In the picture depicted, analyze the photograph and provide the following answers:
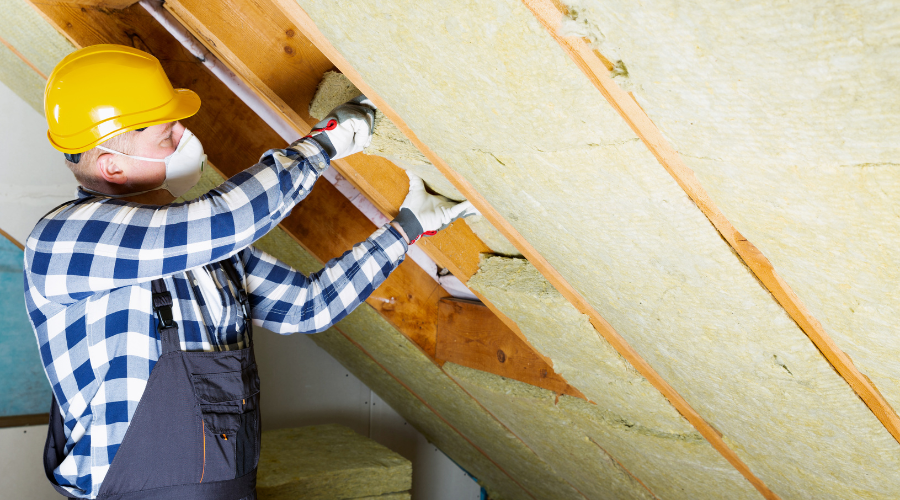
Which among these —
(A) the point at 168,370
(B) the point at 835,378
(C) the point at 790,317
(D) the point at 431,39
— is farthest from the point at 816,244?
(A) the point at 168,370

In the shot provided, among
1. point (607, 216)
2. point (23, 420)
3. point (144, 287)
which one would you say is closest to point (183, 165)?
point (144, 287)

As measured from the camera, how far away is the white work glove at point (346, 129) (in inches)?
56.5

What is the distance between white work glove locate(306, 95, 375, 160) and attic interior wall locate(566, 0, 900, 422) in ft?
2.54

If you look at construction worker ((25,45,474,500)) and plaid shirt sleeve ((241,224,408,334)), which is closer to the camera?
construction worker ((25,45,474,500))

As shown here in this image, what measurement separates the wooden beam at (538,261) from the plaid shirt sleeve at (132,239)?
0.30m

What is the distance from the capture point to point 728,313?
1.19 m

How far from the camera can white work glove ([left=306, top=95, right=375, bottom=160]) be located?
1.43 metres

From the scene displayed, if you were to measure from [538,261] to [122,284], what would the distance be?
0.88 metres

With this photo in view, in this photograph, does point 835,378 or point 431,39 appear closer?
point 431,39

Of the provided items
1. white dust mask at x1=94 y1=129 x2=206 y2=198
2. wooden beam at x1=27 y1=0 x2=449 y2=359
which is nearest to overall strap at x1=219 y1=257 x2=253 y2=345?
white dust mask at x1=94 y1=129 x2=206 y2=198

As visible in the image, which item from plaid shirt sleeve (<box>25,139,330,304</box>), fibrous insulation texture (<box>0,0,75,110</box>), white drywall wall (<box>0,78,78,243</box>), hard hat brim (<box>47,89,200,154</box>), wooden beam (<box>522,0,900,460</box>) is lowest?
wooden beam (<box>522,0,900,460</box>)

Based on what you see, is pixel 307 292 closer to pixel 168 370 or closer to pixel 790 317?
pixel 168 370

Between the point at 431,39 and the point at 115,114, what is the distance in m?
0.79

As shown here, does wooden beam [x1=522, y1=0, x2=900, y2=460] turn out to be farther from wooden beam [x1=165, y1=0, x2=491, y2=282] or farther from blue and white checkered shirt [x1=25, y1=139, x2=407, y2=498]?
wooden beam [x1=165, y1=0, x2=491, y2=282]
